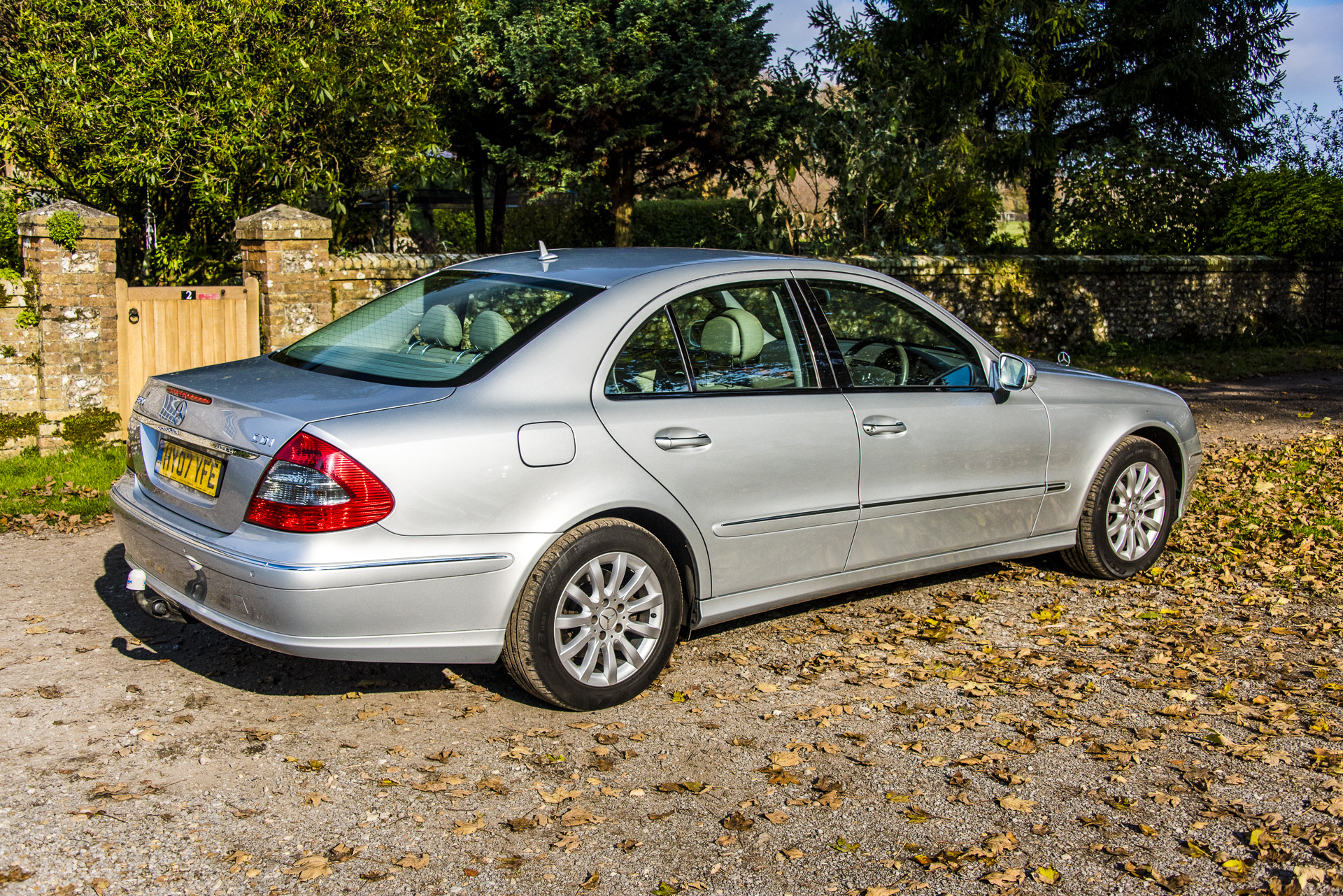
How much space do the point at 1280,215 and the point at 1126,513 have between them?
17103mm

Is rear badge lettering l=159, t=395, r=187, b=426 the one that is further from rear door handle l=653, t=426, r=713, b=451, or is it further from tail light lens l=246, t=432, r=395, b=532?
rear door handle l=653, t=426, r=713, b=451

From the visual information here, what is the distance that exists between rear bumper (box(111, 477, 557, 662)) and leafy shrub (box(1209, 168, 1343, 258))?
66.5 feet

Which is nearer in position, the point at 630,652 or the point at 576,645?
the point at 576,645

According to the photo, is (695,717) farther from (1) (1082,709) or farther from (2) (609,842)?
(1) (1082,709)

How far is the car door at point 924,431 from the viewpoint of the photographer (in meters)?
5.04

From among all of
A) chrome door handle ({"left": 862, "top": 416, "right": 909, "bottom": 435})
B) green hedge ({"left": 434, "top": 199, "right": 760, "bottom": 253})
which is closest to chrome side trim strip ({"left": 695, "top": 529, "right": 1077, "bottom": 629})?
chrome door handle ({"left": 862, "top": 416, "right": 909, "bottom": 435})

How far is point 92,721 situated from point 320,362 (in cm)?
156

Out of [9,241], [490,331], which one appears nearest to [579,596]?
[490,331]

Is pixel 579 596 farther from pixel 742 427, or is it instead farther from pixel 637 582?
pixel 742 427

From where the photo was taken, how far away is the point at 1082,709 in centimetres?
449

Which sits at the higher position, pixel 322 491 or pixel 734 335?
pixel 734 335

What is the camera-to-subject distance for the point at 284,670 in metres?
4.77

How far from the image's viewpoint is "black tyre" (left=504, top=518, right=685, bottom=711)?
408cm

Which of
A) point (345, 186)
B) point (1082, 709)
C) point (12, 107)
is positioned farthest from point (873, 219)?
point (1082, 709)
